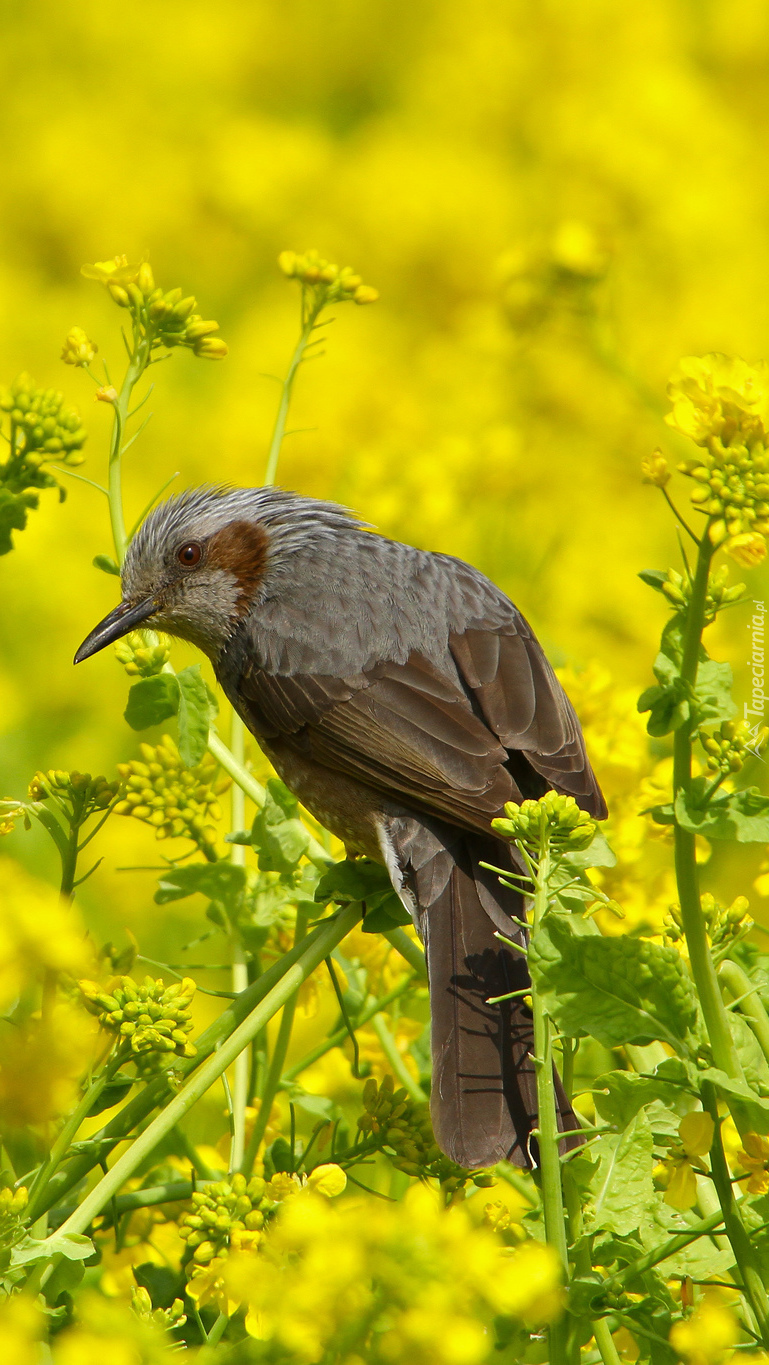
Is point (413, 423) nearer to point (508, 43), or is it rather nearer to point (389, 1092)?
point (508, 43)

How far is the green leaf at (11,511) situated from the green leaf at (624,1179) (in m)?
1.45

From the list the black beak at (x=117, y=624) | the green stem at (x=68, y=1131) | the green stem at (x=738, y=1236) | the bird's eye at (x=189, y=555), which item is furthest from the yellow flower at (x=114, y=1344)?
the bird's eye at (x=189, y=555)

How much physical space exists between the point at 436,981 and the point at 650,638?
76.0 inches

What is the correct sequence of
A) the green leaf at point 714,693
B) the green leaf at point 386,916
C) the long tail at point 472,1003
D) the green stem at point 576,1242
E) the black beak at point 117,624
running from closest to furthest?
the green stem at point 576,1242
the green leaf at point 714,693
the long tail at point 472,1003
the green leaf at point 386,916
the black beak at point 117,624

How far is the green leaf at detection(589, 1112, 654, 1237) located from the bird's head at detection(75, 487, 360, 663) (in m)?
2.35

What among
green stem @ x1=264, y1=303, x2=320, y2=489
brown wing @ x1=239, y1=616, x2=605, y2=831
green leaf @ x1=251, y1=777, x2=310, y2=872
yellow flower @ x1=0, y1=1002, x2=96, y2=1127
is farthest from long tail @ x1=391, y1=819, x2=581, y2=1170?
green stem @ x1=264, y1=303, x2=320, y2=489

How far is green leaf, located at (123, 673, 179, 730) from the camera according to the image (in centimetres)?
249

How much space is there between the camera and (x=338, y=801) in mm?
3406

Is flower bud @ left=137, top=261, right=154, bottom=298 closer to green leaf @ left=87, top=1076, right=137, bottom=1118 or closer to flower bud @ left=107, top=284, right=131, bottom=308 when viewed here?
flower bud @ left=107, top=284, right=131, bottom=308

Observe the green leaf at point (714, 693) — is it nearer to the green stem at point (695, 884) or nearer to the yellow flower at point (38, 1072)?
the green stem at point (695, 884)

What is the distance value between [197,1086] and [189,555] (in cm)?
238

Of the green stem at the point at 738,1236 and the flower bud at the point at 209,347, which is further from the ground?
the flower bud at the point at 209,347

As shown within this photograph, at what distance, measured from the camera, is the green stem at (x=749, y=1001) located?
6.22 ft

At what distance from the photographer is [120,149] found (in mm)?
7125
